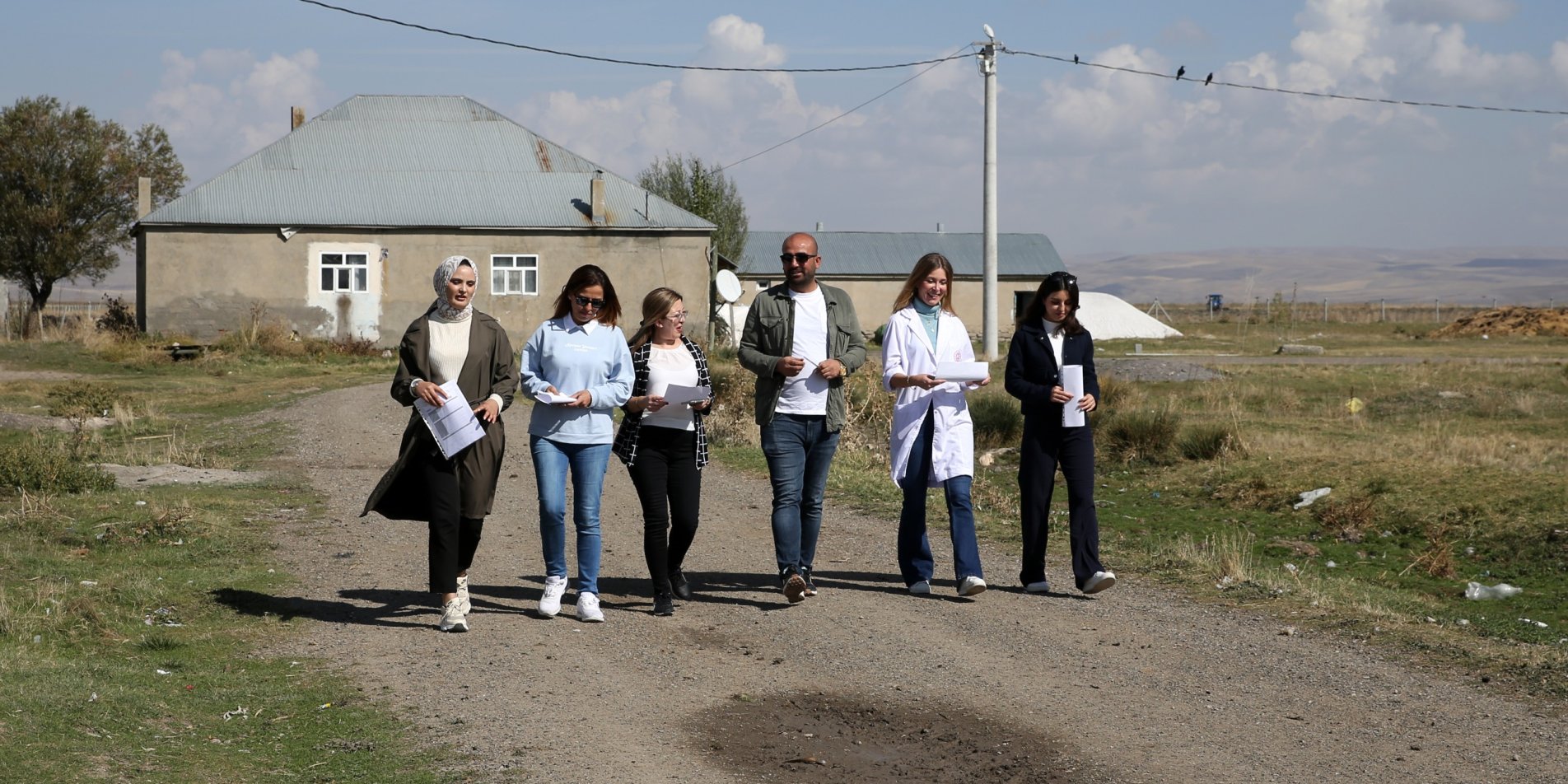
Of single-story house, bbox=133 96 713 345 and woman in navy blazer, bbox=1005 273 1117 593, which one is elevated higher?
single-story house, bbox=133 96 713 345

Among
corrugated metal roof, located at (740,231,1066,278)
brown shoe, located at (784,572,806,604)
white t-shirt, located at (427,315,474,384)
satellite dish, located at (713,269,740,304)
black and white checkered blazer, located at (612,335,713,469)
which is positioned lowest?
brown shoe, located at (784,572,806,604)

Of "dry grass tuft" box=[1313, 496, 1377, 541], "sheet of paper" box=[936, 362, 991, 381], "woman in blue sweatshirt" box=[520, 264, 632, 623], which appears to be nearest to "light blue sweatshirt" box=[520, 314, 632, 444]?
"woman in blue sweatshirt" box=[520, 264, 632, 623]

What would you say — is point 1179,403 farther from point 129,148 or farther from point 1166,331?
point 129,148

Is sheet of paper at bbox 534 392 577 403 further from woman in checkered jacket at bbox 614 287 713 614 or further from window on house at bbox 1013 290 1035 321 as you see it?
window on house at bbox 1013 290 1035 321

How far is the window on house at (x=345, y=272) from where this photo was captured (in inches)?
1499

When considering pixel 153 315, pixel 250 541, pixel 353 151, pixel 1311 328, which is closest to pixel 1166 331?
pixel 1311 328

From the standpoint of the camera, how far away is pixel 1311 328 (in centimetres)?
6300

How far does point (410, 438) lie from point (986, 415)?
1293 cm

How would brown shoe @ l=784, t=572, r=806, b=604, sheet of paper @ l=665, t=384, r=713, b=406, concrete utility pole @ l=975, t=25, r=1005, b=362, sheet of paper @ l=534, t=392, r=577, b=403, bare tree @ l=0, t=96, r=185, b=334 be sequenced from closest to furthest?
1. sheet of paper @ l=534, t=392, r=577, b=403
2. sheet of paper @ l=665, t=384, r=713, b=406
3. brown shoe @ l=784, t=572, r=806, b=604
4. concrete utility pole @ l=975, t=25, r=1005, b=362
5. bare tree @ l=0, t=96, r=185, b=334

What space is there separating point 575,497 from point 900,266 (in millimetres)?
53191

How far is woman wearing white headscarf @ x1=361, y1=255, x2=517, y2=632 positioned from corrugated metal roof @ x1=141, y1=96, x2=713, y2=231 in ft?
104

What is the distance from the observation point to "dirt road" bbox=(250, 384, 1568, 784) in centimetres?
543

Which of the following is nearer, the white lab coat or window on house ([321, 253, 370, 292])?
the white lab coat

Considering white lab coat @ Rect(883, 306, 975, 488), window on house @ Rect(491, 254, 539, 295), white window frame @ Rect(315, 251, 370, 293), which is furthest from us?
window on house @ Rect(491, 254, 539, 295)
